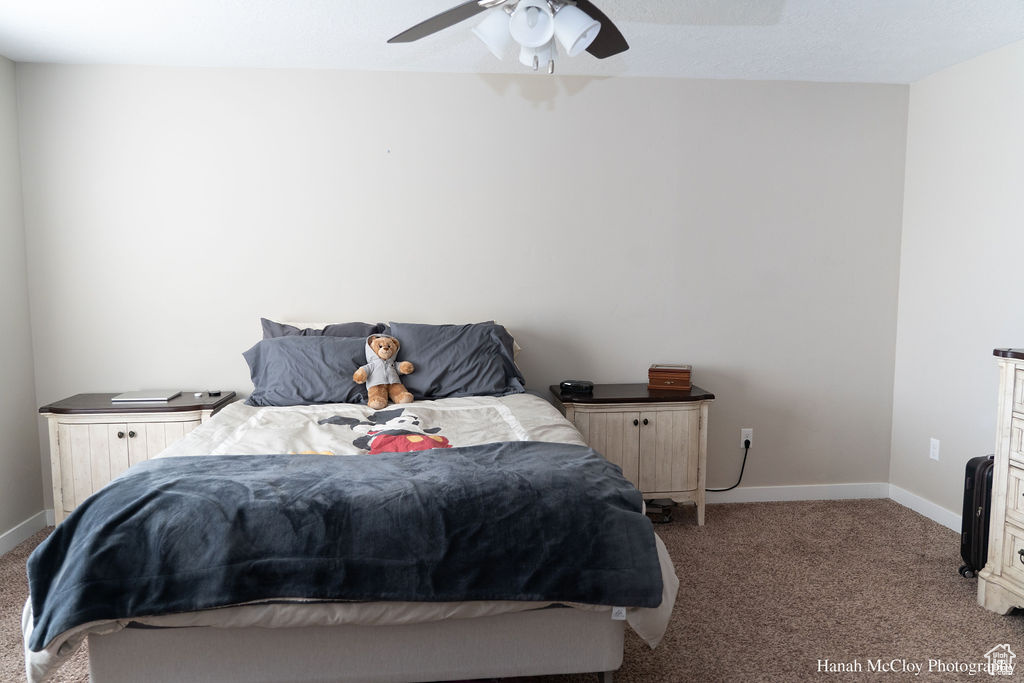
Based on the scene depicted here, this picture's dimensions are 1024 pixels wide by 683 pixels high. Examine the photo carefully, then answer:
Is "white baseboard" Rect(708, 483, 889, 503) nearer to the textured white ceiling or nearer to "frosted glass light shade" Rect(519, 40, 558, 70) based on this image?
the textured white ceiling

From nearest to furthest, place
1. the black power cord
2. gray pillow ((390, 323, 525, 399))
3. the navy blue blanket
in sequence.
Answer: the navy blue blanket → gray pillow ((390, 323, 525, 399)) → the black power cord

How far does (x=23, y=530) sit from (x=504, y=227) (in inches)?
111

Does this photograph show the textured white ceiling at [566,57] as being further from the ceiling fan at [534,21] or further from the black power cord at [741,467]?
the black power cord at [741,467]

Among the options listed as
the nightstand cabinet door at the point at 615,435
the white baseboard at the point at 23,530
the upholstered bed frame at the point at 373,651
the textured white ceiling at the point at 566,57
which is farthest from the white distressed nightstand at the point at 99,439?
the nightstand cabinet door at the point at 615,435

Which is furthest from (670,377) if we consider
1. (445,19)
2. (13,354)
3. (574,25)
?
(13,354)

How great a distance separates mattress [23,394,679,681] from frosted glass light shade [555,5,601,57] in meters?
1.33

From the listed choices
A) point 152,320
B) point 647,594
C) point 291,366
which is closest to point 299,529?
point 647,594

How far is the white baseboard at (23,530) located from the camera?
3.34 metres

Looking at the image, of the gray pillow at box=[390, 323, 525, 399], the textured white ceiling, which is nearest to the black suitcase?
the textured white ceiling

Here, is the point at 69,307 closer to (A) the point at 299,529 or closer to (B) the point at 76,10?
(B) the point at 76,10

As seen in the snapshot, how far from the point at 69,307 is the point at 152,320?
405mm

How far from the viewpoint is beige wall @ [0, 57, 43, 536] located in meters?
3.40

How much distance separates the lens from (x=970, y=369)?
3504 millimetres

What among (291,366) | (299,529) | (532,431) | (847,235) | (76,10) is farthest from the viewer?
(847,235)
